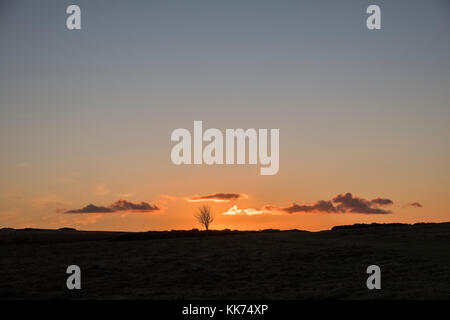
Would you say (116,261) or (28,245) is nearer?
(116,261)

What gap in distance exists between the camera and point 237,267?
1620 inches

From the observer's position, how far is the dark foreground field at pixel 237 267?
1292 inches

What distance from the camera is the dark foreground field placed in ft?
108
